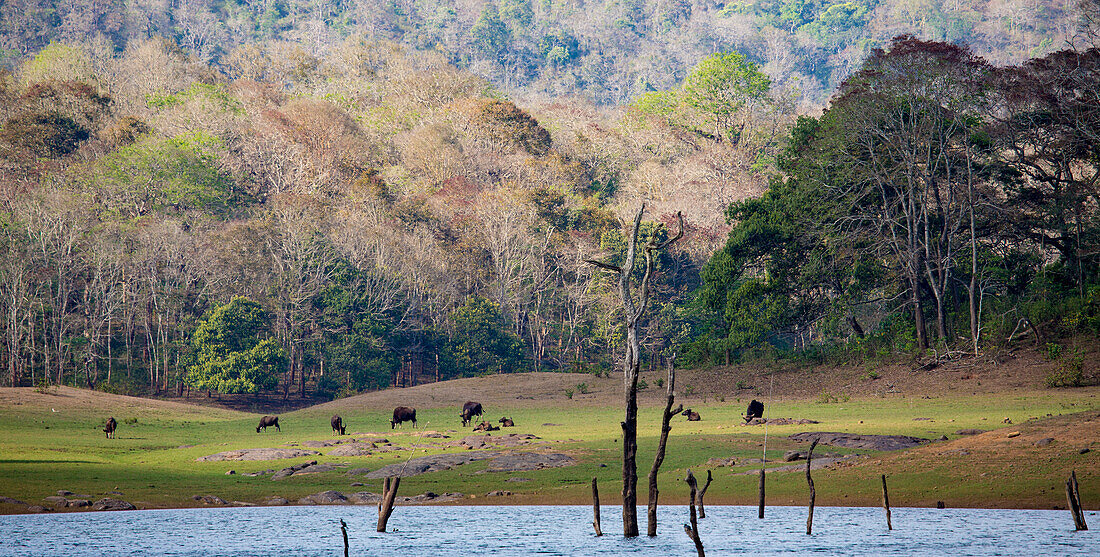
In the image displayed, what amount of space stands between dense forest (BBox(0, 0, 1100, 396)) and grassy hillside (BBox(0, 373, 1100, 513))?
8.13 metres

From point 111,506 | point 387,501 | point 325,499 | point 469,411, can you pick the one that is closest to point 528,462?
point 325,499

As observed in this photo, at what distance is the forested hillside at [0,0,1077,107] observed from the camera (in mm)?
169625

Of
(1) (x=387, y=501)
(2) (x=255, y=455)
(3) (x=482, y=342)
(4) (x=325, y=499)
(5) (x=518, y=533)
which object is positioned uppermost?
(3) (x=482, y=342)

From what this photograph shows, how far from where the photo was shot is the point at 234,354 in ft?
202

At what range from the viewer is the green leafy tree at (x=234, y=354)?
6109 centimetres

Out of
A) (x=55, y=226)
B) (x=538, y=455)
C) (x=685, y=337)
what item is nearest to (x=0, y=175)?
(x=55, y=226)

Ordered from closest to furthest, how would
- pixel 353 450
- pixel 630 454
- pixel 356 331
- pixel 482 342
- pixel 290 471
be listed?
1. pixel 630 454
2. pixel 290 471
3. pixel 353 450
4. pixel 356 331
5. pixel 482 342

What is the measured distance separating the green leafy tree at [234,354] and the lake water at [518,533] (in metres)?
39.3

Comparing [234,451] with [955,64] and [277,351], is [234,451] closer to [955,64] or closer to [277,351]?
[277,351]

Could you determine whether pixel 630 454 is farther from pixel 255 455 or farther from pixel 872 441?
pixel 255 455

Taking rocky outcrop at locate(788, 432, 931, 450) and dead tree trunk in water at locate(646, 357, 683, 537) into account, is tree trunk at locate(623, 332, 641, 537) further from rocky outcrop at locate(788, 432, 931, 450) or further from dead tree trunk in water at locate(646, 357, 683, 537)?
rocky outcrop at locate(788, 432, 931, 450)

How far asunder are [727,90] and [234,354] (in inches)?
2219

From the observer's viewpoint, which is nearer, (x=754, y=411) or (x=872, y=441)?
Answer: (x=872, y=441)

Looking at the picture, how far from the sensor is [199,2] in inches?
6663
